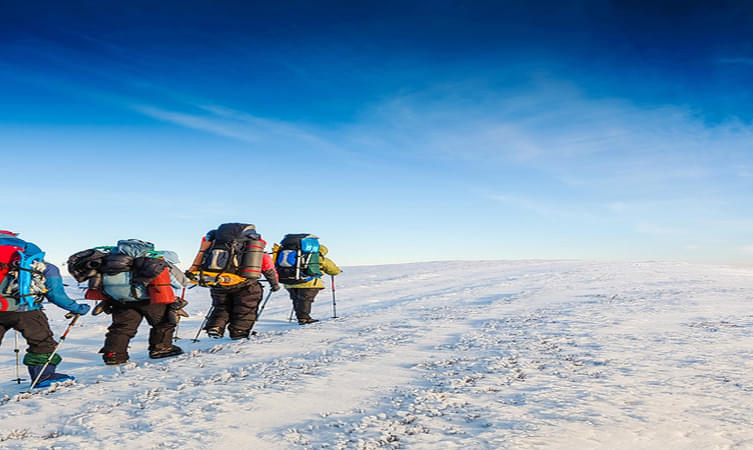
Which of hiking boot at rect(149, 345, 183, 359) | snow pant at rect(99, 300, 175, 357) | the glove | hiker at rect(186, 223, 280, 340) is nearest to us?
the glove

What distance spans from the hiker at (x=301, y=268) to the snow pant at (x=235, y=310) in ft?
7.00

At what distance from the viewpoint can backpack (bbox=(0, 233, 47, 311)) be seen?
670 cm

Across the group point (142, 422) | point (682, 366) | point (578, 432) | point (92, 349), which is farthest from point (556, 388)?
point (92, 349)

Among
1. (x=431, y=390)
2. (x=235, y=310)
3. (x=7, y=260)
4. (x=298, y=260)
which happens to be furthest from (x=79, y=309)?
(x=431, y=390)

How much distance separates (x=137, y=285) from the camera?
315 inches

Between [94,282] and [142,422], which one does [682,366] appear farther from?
[94,282]

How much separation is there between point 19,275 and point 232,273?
11.8 feet

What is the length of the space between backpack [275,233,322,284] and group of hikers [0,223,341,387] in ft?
0.09

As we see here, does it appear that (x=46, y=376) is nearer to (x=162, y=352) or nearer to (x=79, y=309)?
(x=79, y=309)

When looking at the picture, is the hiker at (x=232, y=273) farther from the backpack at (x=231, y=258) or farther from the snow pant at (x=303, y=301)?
the snow pant at (x=303, y=301)

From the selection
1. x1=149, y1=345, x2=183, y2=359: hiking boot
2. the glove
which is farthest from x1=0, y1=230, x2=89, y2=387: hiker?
x1=149, y1=345, x2=183, y2=359: hiking boot

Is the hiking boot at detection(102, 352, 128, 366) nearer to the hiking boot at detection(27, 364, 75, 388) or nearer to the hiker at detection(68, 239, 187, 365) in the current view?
the hiker at detection(68, 239, 187, 365)

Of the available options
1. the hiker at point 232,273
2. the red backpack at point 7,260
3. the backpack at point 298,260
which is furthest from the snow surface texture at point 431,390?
the backpack at point 298,260

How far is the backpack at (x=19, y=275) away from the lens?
6699 millimetres
